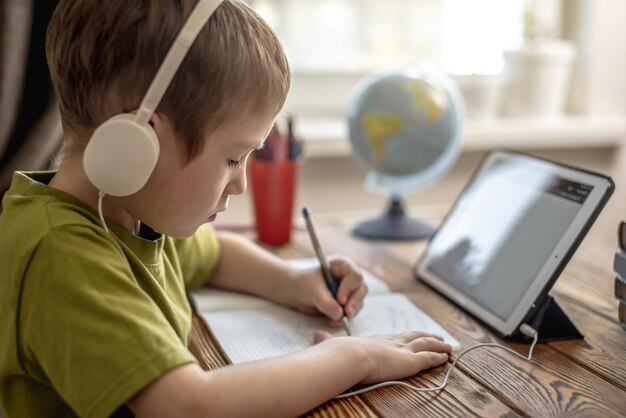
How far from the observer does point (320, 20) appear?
1.89 meters

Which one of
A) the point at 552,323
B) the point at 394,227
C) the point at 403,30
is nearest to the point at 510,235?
the point at 552,323

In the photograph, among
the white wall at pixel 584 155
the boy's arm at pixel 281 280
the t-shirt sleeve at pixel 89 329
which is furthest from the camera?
the white wall at pixel 584 155

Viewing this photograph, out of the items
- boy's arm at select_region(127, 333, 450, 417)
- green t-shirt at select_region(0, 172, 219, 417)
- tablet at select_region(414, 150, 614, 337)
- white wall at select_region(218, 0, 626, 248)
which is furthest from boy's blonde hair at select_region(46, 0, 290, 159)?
white wall at select_region(218, 0, 626, 248)

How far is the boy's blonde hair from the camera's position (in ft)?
2.10

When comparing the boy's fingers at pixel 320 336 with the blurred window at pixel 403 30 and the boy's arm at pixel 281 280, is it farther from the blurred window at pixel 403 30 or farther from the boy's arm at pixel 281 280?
the blurred window at pixel 403 30

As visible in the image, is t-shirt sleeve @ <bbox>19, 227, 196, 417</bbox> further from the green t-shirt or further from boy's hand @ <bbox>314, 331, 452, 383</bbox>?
boy's hand @ <bbox>314, 331, 452, 383</bbox>

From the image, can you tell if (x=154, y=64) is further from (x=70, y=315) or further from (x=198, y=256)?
(x=198, y=256)

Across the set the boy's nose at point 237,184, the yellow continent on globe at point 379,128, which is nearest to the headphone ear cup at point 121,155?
the boy's nose at point 237,184

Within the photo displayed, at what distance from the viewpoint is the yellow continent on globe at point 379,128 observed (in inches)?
51.1

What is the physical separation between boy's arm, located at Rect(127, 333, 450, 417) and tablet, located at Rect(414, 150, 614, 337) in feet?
0.57

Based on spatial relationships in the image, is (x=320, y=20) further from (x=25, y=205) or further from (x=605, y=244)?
(x=25, y=205)

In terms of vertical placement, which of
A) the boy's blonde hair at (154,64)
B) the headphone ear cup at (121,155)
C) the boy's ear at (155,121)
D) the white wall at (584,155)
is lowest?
the white wall at (584,155)

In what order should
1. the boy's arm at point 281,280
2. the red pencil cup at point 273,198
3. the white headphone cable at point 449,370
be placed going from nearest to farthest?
the white headphone cable at point 449,370
the boy's arm at point 281,280
the red pencil cup at point 273,198

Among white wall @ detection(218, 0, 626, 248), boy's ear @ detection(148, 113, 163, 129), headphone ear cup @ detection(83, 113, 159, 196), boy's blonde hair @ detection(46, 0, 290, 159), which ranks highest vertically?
boy's blonde hair @ detection(46, 0, 290, 159)
